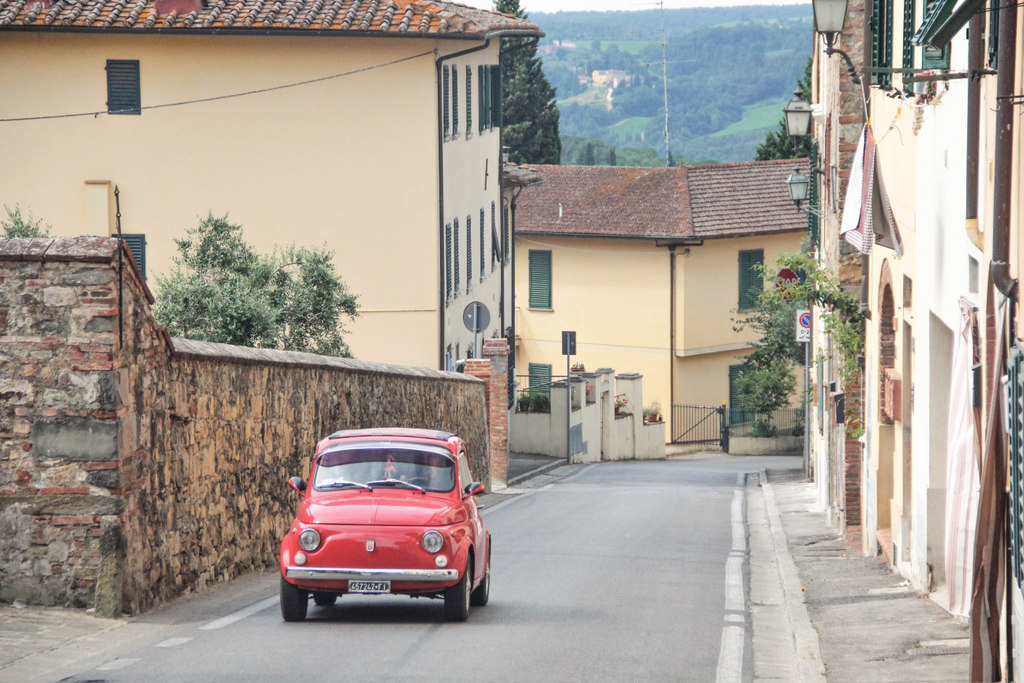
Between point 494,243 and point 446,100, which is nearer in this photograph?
point 446,100

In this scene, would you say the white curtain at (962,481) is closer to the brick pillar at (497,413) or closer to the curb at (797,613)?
the curb at (797,613)

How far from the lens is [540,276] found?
182ft

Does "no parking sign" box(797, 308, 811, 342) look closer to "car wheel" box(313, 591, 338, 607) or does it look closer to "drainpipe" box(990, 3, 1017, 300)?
"car wheel" box(313, 591, 338, 607)

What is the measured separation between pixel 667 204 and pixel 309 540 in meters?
43.8

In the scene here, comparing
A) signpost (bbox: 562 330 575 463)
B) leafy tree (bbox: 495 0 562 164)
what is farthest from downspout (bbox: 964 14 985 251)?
leafy tree (bbox: 495 0 562 164)

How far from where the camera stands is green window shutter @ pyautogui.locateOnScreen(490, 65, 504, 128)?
129 ft

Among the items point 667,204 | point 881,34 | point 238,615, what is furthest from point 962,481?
point 667,204

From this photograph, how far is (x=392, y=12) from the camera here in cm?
2972

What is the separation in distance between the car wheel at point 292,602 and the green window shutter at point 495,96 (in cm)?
2851

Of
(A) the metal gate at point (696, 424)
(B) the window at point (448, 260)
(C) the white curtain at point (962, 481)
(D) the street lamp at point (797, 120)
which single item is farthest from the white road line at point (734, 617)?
(A) the metal gate at point (696, 424)

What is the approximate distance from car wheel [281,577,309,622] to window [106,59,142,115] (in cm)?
2063

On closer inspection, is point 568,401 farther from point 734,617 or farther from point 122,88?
point 734,617

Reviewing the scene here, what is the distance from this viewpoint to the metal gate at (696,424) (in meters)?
51.6

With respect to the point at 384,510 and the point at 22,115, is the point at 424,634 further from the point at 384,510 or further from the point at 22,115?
the point at 22,115
